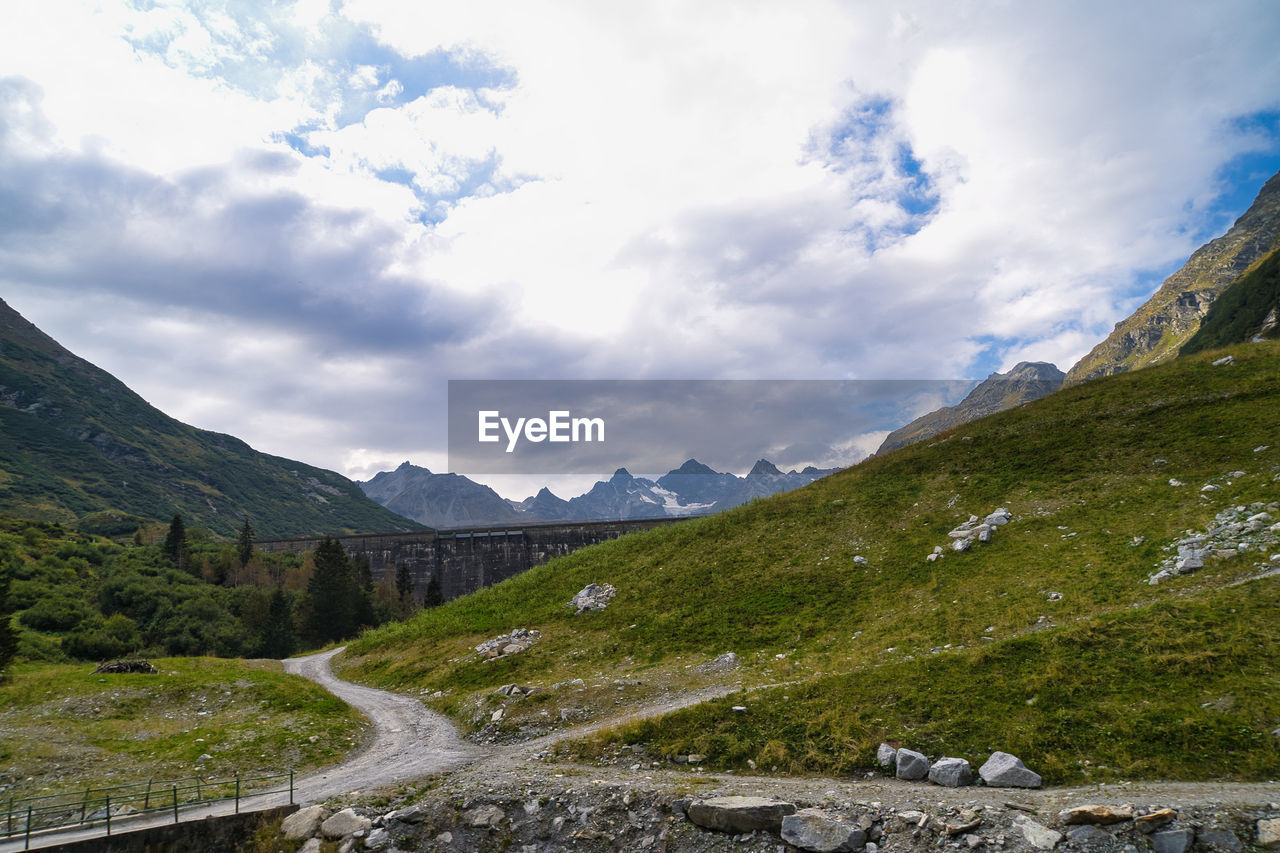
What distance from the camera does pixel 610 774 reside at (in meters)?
19.9

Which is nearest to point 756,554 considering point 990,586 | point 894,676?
point 990,586

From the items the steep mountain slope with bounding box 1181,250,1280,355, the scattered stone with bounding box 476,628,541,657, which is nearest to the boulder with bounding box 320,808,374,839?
the scattered stone with bounding box 476,628,541,657

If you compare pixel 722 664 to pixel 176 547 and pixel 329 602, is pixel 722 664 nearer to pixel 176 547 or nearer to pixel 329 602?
pixel 329 602

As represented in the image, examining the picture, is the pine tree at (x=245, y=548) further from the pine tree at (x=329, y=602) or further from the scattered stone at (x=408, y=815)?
the scattered stone at (x=408, y=815)

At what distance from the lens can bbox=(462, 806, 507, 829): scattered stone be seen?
17125 mm

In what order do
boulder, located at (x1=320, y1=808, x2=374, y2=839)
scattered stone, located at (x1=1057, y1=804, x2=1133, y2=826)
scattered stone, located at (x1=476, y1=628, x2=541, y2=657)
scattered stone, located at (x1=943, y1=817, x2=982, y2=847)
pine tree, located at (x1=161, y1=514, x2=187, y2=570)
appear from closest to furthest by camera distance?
scattered stone, located at (x1=1057, y1=804, x2=1133, y2=826) → scattered stone, located at (x1=943, y1=817, x2=982, y2=847) → boulder, located at (x1=320, y1=808, x2=374, y2=839) → scattered stone, located at (x1=476, y1=628, x2=541, y2=657) → pine tree, located at (x1=161, y1=514, x2=187, y2=570)

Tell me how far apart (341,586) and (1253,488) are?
319 feet

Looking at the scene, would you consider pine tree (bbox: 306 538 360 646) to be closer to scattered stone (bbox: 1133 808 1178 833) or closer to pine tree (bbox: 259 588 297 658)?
pine tree (bbox: 259 588 297 658)

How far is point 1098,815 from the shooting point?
39.6 ft

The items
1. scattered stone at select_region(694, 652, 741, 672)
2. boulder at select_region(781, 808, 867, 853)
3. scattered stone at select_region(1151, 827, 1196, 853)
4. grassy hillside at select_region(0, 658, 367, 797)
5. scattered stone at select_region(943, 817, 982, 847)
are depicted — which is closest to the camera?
scattered stone at select_region(1151, 827, 1196, 853)

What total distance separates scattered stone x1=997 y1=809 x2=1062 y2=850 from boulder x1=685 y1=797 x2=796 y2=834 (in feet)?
16.7

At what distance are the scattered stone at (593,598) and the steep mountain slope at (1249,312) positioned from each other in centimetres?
14090

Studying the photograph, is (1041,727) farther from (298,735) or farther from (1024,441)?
(1024,441)

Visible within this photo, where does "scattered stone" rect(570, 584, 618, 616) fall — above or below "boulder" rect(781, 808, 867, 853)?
above
